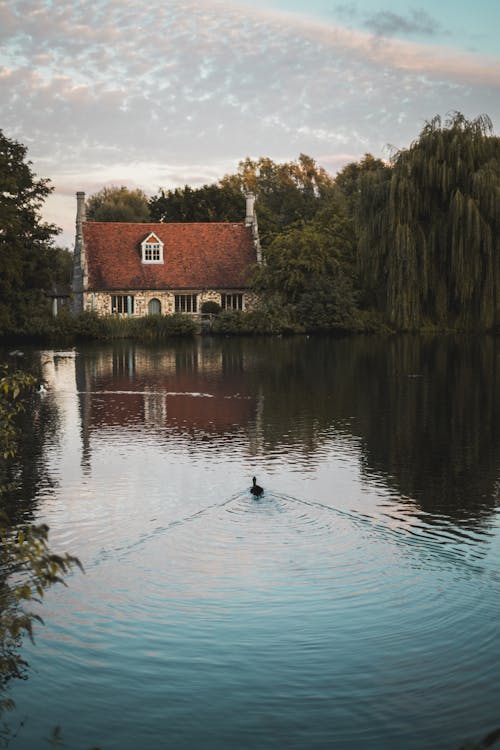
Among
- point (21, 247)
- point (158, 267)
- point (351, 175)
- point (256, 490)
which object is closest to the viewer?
point (256, 490)

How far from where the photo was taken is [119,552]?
1124cm

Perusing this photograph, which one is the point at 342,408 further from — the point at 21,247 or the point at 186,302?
the point at 186,302

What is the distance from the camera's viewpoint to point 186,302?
66.4 meters

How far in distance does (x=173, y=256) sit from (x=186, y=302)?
4.03 metres

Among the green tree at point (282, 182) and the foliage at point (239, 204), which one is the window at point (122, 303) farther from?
the green tree at point (282, 182)

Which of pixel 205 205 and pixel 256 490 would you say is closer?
pixel 256 490

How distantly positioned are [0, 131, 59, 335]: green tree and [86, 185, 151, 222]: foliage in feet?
105

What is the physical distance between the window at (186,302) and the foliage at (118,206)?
2602 cm

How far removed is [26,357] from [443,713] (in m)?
36.6

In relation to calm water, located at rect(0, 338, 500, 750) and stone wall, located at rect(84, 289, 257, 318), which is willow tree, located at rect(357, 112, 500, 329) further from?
calm water, located at rect(0, 338, 500, 750)

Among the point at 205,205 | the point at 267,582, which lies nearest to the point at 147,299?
the point at 205,205

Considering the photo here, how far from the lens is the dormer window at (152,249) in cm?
6731

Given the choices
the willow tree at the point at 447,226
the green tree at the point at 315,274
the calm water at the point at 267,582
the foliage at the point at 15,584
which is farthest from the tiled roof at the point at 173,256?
the foliage at the point at 15,584

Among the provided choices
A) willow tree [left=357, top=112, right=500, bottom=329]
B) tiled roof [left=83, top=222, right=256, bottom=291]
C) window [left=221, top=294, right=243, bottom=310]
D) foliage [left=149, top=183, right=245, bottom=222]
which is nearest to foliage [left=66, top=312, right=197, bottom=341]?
window [left=221, top=294, right=243, bottom=310]
